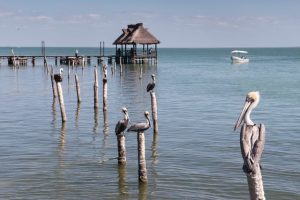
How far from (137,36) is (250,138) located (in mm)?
66194

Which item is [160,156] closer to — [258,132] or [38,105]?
[258,132]

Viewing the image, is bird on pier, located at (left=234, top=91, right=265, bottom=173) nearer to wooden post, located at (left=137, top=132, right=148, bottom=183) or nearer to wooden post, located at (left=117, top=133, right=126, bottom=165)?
wooden post, located at (left=137, top=132, right=148, bottom=183)

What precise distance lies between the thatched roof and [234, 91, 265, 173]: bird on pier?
212 feet

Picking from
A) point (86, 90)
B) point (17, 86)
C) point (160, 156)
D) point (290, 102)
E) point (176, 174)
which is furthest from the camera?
point (17, 86)

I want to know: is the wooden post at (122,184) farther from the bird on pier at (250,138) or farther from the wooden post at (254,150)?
the bird on pier at (250,138)

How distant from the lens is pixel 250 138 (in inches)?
315

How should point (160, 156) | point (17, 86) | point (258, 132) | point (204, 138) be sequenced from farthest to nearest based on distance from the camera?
point (17, 86), point (204, 138), point (160, 156), point (258, 132)

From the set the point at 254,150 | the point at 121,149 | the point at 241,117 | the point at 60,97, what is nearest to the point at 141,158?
the point at 121,149

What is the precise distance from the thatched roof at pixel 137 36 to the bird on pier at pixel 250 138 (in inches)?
2543

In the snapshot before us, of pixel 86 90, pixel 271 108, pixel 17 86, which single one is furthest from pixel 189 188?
pixel 17 86

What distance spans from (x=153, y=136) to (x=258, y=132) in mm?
13774

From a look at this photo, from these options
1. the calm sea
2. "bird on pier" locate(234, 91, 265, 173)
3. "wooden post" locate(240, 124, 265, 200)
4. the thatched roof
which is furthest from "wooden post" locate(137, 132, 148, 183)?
the thatched roof

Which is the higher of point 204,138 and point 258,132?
point 258,132

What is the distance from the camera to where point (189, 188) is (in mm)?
14258
